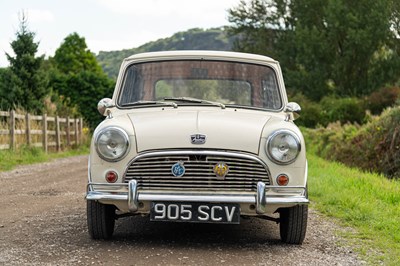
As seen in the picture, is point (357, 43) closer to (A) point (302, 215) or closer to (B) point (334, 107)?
(B) point (334, 107)

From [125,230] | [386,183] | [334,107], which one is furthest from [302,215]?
[334,107]

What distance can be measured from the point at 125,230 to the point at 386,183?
5.49 m

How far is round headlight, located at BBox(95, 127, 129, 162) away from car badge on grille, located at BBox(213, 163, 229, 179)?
0.74m

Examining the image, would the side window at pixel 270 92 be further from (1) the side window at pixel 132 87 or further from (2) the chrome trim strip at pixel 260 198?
(2) the chrome trim strip at pixel 260 198

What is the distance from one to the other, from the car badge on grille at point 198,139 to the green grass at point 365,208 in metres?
1.55

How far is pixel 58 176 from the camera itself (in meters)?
11.9

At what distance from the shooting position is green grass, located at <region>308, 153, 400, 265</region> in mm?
5160

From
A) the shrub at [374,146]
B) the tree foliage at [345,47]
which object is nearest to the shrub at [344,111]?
the tree foliage at [345,47]

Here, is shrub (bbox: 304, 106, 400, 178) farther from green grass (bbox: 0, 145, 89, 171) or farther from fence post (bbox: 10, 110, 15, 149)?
fence post (bbox: 10, 110, 15, 149)

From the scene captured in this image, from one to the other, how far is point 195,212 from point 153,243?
63 cm

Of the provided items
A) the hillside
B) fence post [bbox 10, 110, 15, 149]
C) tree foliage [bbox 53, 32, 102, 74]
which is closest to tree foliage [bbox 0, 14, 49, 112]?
fence post [bbox 10, 110, 15, 149]

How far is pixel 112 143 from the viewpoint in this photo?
4.96m

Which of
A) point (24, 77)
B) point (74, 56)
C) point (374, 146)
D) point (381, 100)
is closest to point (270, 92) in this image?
point (374, 146)

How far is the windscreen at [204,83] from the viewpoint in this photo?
6023 millimetres
